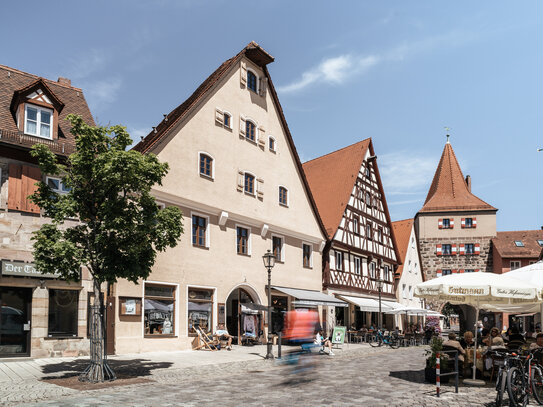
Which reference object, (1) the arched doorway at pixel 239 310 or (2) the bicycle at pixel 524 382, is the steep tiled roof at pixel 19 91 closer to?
(1) the arched doorway at pixel 239 310

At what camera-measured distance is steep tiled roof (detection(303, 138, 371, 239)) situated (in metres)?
34.7

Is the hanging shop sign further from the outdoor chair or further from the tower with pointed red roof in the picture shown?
the tower with pointed red roof

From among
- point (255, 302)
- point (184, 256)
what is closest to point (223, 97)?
point (184, 256)

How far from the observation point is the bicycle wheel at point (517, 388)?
957 centimetres

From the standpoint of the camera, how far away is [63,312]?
17.8 meters

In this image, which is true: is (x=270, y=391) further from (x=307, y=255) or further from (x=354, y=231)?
(x=354, y=231)

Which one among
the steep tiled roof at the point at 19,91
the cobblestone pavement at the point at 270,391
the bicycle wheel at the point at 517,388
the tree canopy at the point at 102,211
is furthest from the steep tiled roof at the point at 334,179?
the bicycle wheel at the point at 517,388

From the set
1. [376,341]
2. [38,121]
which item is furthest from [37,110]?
[376,341]

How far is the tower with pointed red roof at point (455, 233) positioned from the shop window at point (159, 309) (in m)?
41.4

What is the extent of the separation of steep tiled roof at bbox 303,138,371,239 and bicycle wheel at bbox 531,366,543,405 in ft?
72.3

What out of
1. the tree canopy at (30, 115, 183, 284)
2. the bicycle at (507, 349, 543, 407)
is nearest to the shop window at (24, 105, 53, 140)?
the tree canopy at (30, 115, 183, 284)

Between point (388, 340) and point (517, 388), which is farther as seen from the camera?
point (388, 340)

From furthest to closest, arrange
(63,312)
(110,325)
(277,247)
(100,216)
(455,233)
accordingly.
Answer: (455,233)
(277,247)
(110,325)
(63,312)
(100,216)

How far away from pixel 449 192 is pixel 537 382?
178 ft
